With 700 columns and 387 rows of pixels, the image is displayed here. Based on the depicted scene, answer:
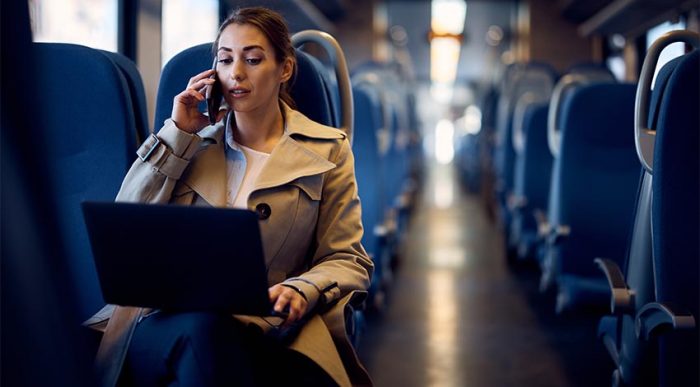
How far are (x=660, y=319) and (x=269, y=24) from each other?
109 centimetres

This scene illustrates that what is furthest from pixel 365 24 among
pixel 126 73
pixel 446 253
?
pixel 126 73

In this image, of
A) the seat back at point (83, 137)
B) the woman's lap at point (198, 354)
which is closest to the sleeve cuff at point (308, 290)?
the woman's lap at point (198, 354)

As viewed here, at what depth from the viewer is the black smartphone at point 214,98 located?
1778 millimetres

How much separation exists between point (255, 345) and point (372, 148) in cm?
195

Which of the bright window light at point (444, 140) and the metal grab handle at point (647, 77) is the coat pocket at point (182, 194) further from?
the bright window light at point (444, 140)

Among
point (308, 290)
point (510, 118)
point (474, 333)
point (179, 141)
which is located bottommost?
point (474, 333)

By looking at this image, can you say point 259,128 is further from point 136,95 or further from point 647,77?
point 647,77

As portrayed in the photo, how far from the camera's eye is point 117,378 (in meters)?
1.59

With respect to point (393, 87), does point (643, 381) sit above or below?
below

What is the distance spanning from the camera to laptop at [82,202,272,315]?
1.41m

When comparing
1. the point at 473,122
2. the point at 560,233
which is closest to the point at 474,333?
the point at 560,233

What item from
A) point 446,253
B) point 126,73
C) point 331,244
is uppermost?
point 126,73

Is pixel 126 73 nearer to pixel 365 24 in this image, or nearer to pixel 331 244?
pixel 331 244

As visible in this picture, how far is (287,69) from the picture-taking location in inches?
76.9
